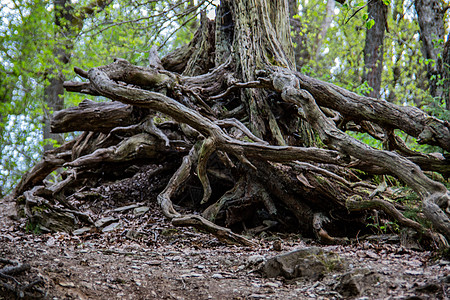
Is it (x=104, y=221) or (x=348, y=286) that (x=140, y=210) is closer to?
(x=104, y=221)

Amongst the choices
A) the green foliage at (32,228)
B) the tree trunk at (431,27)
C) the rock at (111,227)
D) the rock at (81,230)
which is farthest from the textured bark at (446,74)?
the green foliage at (32,228)

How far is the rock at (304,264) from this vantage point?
320 centimetres

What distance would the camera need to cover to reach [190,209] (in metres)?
6.45

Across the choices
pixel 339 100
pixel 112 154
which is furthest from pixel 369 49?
pixel 112 154

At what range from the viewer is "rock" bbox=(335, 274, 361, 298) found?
2.69m

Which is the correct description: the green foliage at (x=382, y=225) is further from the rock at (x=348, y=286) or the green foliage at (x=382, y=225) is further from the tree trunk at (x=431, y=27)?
the tree trunk at (x=431, y=27)

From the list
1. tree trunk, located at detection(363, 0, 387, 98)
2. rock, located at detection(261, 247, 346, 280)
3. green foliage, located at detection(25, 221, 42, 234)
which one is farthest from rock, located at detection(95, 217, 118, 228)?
tree trunk, located at detection(363, 0, 387, 98)

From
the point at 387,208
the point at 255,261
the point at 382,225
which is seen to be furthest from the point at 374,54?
the point at 255,261

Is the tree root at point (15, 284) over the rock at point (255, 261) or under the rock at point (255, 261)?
over

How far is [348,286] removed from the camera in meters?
2.75

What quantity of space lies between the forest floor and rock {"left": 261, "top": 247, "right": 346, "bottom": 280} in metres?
0.07

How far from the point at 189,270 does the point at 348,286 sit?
5.45ft

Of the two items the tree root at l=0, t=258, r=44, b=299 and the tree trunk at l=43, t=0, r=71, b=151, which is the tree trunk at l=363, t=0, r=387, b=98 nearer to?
the tree root at l=0, t=258, r=44, b=299

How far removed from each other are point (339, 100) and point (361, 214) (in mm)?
1746
